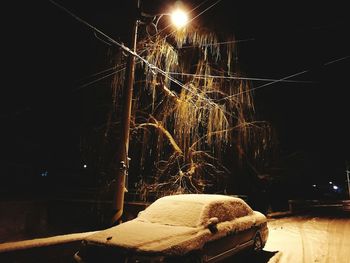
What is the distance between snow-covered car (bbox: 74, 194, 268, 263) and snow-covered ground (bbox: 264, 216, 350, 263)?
1.14 meters

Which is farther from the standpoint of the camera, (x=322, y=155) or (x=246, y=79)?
(x=322, y=155)

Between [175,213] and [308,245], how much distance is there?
546cm

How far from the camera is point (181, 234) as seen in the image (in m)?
5.64

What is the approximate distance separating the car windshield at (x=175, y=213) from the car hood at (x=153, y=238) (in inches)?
8.1

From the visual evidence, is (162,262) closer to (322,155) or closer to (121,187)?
(121,187)

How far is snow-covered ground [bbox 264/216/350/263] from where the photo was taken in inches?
313

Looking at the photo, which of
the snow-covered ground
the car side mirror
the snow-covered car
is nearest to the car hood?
the snow-covered car

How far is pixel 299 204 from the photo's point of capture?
26.5 m

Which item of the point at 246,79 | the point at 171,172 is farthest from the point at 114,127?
the point at 246,79

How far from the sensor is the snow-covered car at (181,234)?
5137 millimetres

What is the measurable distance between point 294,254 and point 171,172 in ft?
19.9

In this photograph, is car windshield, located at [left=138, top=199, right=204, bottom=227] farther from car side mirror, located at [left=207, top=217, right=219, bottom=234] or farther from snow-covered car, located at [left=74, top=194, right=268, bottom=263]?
car side mirror, located at [left=207, top=217, right=219, bottom=234]

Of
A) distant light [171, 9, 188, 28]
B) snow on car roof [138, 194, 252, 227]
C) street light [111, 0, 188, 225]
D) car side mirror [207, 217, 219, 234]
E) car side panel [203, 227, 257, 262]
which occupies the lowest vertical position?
car side panel [203, 227, 257, 262]

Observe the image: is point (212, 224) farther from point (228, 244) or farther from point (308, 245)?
point (308, 245)
